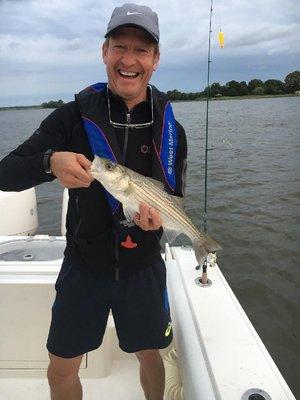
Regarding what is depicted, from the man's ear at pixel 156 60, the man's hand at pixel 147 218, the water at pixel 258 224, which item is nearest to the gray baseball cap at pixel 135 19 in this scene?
the man's ear at pixel 156 60

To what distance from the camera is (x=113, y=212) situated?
2643 millimetres

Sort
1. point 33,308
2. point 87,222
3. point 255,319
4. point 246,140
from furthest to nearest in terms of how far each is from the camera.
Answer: point 246,140 < point 255,319 < point 33,308 < point 87,222

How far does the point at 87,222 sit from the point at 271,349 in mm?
4512

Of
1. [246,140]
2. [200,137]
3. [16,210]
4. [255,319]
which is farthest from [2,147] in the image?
[255,319]

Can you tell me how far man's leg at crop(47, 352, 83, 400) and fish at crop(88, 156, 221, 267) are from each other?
108cm

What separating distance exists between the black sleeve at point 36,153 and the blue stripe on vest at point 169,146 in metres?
0.63

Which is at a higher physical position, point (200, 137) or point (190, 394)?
point (190, 394)

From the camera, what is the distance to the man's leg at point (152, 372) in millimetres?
3008

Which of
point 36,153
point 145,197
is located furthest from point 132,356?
point 36,153

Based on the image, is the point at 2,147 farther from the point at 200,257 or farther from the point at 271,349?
the point at 200,257

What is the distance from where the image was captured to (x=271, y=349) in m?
5.98

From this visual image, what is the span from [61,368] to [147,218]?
47.4 inches

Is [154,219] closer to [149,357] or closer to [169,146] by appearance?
[169,146]

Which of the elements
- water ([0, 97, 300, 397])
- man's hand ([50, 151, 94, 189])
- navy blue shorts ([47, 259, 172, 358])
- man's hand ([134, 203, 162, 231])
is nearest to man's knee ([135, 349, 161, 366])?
navy blue shorts ([47, 259, 172, 358])
